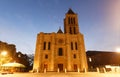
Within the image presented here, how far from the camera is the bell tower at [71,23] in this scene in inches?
2003

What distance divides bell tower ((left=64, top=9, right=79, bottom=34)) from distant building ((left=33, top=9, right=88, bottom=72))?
11.5 feet

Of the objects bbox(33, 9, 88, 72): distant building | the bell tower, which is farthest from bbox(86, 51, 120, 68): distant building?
the bell tower

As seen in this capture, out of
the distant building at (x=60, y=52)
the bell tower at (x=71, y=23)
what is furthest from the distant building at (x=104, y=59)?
the bell tower at (x=71, y=23)

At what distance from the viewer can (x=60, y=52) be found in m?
45.1

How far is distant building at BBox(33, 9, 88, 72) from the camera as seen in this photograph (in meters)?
42.5

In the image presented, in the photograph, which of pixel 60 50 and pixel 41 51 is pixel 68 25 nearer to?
pixel 60 50

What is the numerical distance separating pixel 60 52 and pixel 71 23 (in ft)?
43.3

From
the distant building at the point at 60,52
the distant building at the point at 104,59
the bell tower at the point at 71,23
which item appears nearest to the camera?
the distant building at the point at 60,52

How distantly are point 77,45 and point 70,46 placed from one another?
2410 millimetres

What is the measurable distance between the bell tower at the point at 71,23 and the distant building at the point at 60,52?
3.52m

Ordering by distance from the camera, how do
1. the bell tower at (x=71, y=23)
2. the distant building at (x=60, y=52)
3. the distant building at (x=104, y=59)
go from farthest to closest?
the bell tower at (x=71, y=23) → the distant building at (x=104, y=59) → the distant building at (x=60, y=52)

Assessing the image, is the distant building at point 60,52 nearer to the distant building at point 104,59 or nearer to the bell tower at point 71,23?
the bell tower at point 71,23

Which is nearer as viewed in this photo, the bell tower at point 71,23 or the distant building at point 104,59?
the distant building at point 104,59

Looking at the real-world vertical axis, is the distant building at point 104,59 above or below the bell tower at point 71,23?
below
